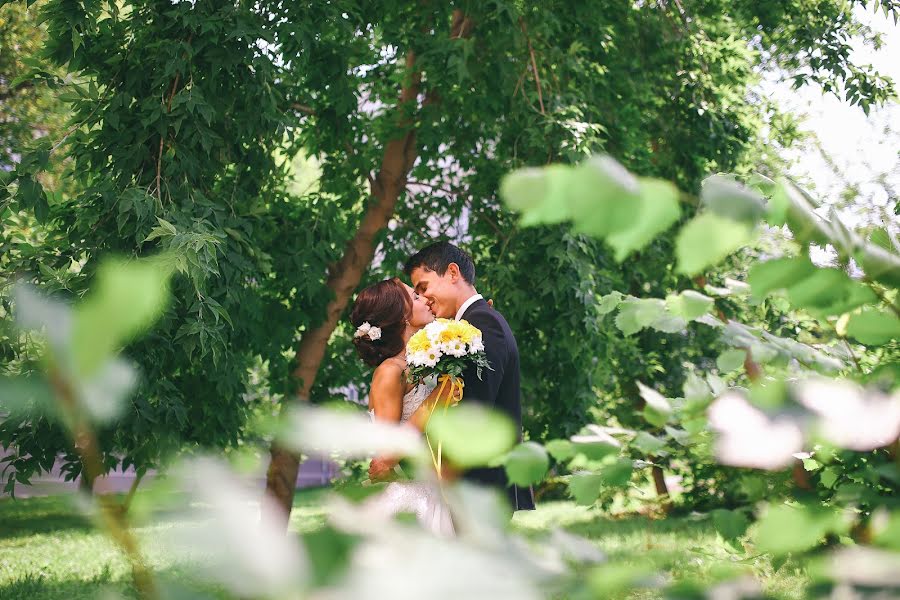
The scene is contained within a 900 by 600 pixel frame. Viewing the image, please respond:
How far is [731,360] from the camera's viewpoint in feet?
3.64

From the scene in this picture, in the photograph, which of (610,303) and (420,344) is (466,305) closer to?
(420,344)

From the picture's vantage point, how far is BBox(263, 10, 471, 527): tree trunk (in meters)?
8.27

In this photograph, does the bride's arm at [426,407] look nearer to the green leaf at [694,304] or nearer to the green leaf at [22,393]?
the green leaf at [694,304]

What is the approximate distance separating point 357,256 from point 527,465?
25.3 ft

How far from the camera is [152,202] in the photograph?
5168mm

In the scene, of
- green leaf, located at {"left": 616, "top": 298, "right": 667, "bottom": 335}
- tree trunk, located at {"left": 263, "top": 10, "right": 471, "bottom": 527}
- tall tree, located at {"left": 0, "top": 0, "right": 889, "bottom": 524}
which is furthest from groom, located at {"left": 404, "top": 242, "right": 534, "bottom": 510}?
tree trunk, located at {"left": 263, "top": 10, "right": 471, "bottom": 527}

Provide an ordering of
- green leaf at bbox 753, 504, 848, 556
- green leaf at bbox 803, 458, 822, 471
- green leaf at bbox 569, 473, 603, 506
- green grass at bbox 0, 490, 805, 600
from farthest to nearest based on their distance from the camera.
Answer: green grass at bbox 0, 490, 805, 600 < green leaf at bbox 803, 458, 822, 471 < green leaf at bbox 569, 473, 603, 506 < green leaf at bbox 753, 504, 848, 556

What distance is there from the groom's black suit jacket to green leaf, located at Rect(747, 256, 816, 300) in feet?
9.78

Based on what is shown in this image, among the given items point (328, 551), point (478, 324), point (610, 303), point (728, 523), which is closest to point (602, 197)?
point (328, 551)

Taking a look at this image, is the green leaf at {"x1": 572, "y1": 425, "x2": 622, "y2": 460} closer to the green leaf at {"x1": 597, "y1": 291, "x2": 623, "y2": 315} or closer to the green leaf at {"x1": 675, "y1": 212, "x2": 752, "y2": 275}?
the green leaf at {"x1": 675, "y1": 212, "x2": 752, "y2": 275}

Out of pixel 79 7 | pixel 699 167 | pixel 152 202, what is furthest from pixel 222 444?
pixel 699 167

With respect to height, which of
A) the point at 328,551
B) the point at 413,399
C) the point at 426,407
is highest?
the point at 413,399

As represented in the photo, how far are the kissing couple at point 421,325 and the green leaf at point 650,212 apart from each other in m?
3.32

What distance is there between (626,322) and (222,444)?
18.3 ft
